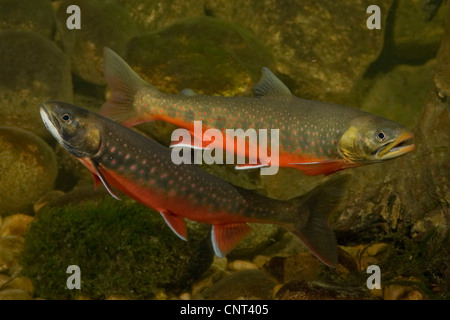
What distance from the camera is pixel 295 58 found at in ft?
19.7

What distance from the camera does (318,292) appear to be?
10.5 feet

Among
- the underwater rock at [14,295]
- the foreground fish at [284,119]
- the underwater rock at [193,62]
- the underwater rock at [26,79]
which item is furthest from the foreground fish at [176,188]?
the underwater rock at [26,79]

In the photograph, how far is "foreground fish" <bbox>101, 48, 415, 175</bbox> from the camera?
295 centimetres

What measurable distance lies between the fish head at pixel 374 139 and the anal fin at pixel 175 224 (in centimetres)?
140

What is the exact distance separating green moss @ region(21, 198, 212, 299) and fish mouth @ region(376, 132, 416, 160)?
2143 mm

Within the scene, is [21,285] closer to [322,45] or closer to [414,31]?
[322,45]

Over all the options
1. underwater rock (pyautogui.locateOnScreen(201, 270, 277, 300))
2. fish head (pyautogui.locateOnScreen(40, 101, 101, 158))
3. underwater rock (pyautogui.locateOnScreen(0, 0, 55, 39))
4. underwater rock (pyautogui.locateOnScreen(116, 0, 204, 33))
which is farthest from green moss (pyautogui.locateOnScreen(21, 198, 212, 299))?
underwater rock (pyautogui.locateOnScreen(0, 0, 55, 39))

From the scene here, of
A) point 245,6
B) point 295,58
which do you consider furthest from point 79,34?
point 295,58

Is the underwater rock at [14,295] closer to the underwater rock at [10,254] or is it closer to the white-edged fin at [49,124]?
the underwater rock at [10,254]

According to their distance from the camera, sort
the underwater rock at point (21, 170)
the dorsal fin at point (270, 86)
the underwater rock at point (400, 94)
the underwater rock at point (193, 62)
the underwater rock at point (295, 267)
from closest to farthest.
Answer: the dorsal fin at point (270, 86), the underwater rock at point (295, 267), the underwater rock at point (193, 62), the underwater rock at point (21, 170), the underwater rock at point (400, 94)

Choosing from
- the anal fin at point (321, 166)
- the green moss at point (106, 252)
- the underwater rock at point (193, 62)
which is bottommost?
the green moss at point (106, 252)

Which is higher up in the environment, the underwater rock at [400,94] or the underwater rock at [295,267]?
the underwater rock at [400,94]

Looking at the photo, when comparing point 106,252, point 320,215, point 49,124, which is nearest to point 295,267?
point 320,215

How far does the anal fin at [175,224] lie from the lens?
2.76 meters
